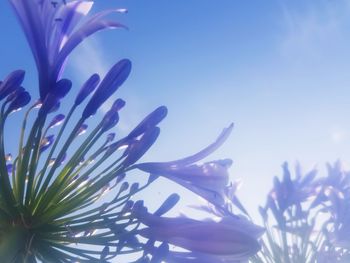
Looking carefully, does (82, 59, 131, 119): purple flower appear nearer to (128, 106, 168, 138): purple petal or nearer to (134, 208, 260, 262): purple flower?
(128, 106, 168, 138): purple petal

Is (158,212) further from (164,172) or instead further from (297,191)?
(297,191)

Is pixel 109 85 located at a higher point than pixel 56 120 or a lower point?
higher

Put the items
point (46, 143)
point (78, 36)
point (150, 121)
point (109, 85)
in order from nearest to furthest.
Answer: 1. point (78, 36)
2. point (109, 85)
3. point (150, 121)
4. point (46, 143)

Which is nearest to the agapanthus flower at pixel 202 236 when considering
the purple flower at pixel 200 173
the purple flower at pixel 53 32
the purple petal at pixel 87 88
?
the purple flower at pixel 200 173

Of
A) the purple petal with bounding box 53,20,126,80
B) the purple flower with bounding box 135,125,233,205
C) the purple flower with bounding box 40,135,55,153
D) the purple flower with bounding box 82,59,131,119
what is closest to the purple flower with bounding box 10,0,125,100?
the purple petal with bounding box 53,20,126,80

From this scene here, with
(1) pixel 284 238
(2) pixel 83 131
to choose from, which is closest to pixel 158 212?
(2) pixel 83 131

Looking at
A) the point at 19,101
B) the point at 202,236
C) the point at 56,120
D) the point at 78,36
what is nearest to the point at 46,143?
the point at 56,120

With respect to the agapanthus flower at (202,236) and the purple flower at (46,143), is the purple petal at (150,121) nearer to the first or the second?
the agapanthus flower at (202,236)

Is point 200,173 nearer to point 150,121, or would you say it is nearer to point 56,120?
point 150,121
